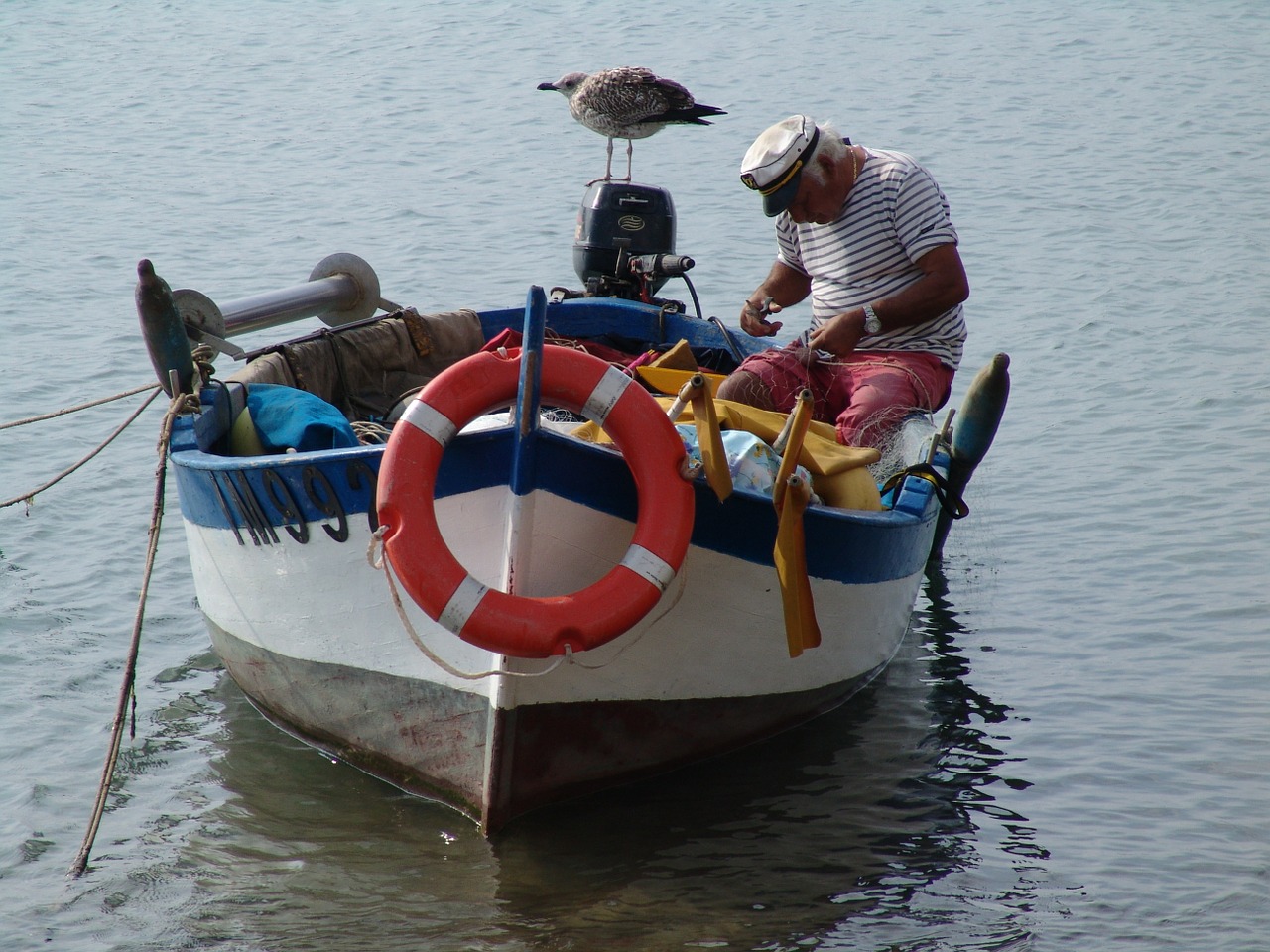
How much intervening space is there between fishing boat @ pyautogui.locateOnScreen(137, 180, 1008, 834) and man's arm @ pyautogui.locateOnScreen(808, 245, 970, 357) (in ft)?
1.05

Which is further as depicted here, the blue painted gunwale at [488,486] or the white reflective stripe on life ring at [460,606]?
the blue painted gunwale at [488,486]

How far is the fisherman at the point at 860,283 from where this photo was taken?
4.81 meters

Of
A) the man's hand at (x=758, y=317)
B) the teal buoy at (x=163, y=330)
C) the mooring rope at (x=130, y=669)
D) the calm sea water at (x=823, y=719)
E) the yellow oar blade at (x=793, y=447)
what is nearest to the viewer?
the yellow oar blade at (x=793, y=447)

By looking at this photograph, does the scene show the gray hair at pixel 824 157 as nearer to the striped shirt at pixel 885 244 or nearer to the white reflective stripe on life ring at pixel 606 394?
the striped shirt at pixel 885 244

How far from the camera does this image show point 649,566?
3.65m

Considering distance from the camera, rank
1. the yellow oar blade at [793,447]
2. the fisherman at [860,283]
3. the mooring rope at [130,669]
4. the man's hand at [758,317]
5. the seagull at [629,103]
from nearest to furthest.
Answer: the yellow oar blade at [793,447], the mooring rope at [130,669], the fisherman at [860,283], the man's hand at [758,317], the seagull at [629,103]

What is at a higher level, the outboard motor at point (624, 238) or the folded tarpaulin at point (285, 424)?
the outboard motor at point (624, 238)

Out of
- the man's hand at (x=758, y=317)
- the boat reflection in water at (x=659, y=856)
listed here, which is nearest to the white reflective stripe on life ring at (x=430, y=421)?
the boat reflection in water at (x=659, y=856)

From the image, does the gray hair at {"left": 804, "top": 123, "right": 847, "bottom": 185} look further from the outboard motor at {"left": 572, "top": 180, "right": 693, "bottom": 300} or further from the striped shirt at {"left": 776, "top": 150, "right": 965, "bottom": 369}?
the outboard motor at {"left": 572, "top": 180, "right": 693, "bottom": 300}

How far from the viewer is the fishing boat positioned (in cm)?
364

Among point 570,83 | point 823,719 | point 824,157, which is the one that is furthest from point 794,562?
point 570,83

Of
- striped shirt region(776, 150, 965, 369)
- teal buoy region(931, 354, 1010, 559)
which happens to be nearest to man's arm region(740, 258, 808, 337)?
striped shirt region(776, 150, 965, 369)

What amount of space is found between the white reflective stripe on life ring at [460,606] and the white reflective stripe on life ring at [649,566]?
0.40 metres

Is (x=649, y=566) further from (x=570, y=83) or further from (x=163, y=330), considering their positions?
(x=570, y=83)
